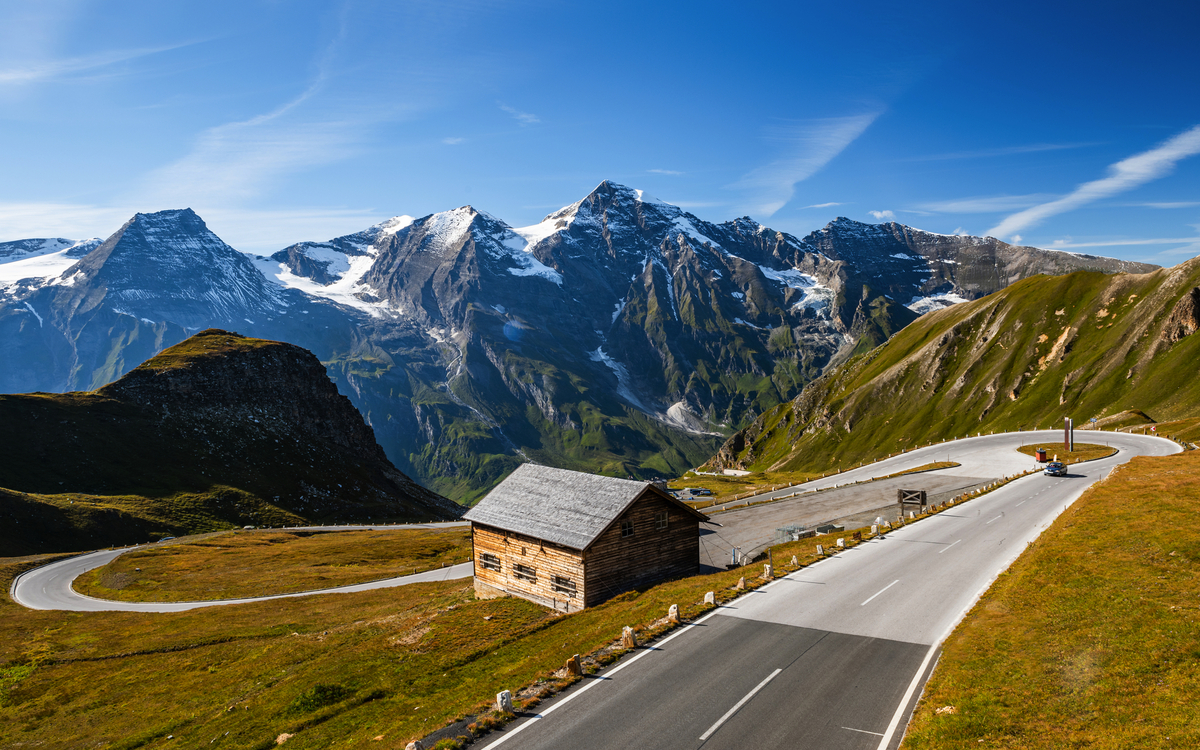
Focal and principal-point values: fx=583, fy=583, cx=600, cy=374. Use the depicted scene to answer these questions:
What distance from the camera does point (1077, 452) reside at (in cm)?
9019

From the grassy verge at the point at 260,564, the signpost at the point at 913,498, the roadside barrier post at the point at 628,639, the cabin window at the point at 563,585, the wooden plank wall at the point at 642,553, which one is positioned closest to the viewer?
the roadside barrier post at the point at 628,639

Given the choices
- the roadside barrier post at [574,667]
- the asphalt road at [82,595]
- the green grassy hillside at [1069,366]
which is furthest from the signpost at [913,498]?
the green grassy hillside at [1069,366]

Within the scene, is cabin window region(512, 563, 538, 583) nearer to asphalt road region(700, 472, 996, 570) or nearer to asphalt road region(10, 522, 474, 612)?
asphalt road region(700, 472, 996, 570)

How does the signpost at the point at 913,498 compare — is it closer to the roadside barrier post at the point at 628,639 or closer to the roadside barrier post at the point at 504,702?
the roadside barrier post at the point at 628,639

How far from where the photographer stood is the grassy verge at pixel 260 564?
6812 cm

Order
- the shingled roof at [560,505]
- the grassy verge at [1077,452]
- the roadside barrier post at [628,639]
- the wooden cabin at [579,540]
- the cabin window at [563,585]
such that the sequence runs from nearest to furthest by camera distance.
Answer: the roadside barrier post at [628,639] < the wooden cabin at [579,540] < the cabin window at [563,585] < the shingled roof at [560,505] < the grassy verge at [1077,452]

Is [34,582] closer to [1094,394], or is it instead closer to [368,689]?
[368,689]

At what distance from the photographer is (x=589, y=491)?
4509cm

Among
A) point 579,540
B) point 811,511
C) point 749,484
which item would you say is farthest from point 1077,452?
point 579,540

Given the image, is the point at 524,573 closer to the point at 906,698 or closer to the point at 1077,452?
the point at 906,698

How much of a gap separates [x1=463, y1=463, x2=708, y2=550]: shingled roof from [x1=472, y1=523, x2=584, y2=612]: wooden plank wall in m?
1.01

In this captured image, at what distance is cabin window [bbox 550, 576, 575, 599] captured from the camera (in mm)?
41062

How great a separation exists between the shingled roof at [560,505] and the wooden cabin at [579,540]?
9 centimetres

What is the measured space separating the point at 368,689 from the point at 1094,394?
6886 inches
